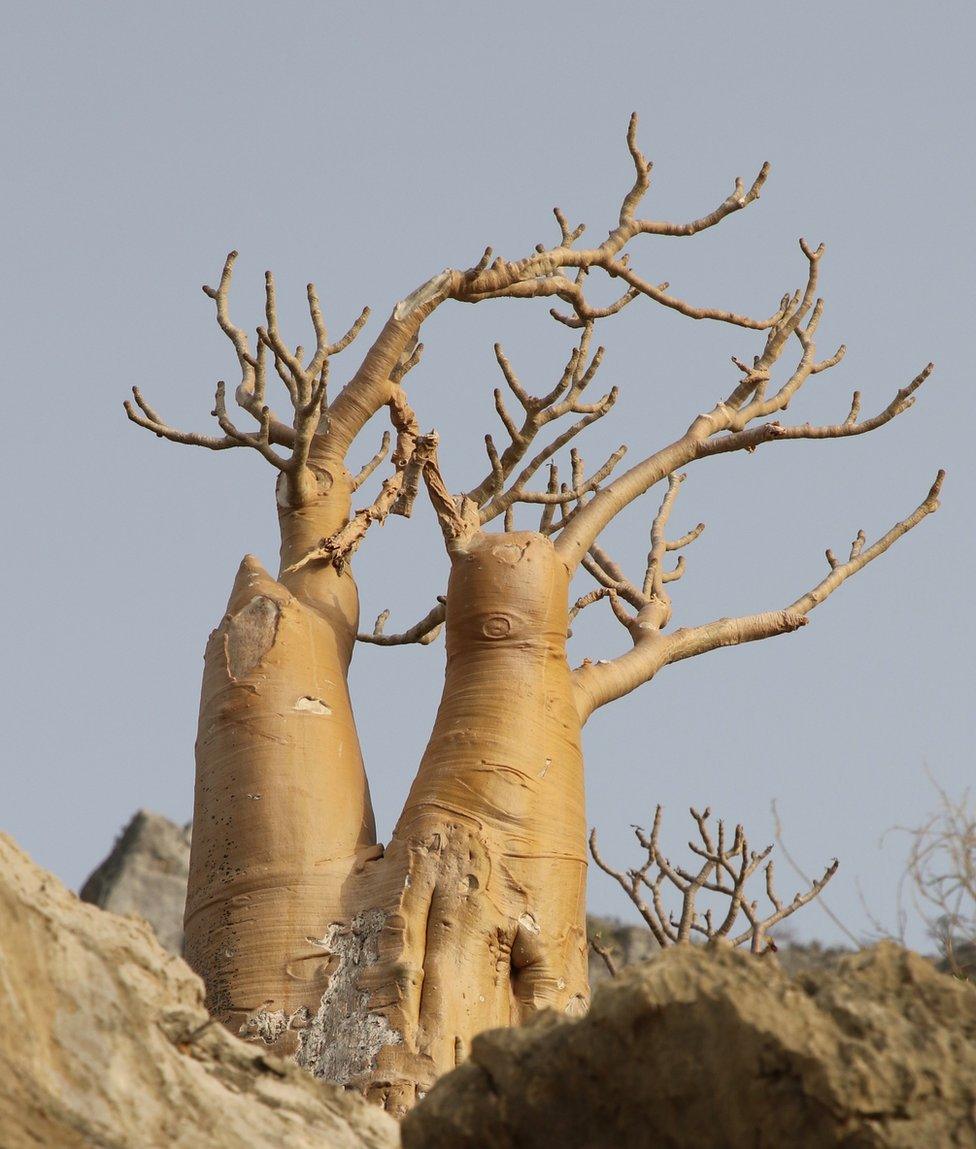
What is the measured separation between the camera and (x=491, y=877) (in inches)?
182

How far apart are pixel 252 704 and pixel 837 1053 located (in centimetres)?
309

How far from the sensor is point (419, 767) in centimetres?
504

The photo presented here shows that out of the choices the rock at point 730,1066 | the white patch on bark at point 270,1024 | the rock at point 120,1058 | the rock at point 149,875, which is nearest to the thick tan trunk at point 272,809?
the white patch on bark at point 270,1024

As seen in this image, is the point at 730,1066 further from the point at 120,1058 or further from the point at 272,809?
the point at 272,809

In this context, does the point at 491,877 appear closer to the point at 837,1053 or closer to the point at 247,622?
the point at 247,622

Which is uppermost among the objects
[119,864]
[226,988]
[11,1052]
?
[119,864]

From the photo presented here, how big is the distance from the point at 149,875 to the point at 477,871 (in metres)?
14.6

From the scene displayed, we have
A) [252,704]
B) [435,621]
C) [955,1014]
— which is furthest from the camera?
[435,621]

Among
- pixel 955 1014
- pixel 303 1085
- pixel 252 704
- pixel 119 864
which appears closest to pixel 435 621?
pixel 252 704

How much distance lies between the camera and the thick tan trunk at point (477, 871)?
14.5 feet

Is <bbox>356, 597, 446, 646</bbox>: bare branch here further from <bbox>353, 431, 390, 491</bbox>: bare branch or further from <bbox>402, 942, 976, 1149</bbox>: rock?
<bbox>402, 942, 976, 1149</bbox>: rock

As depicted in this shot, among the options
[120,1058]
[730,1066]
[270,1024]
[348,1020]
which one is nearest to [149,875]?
[270,1024]

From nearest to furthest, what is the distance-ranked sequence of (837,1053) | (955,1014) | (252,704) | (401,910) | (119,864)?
(837,1053) < (955,1014) < (401,910) < (252,704) < (119,864)

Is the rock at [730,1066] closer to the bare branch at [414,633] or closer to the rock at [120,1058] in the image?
the rock at [120,1058]
